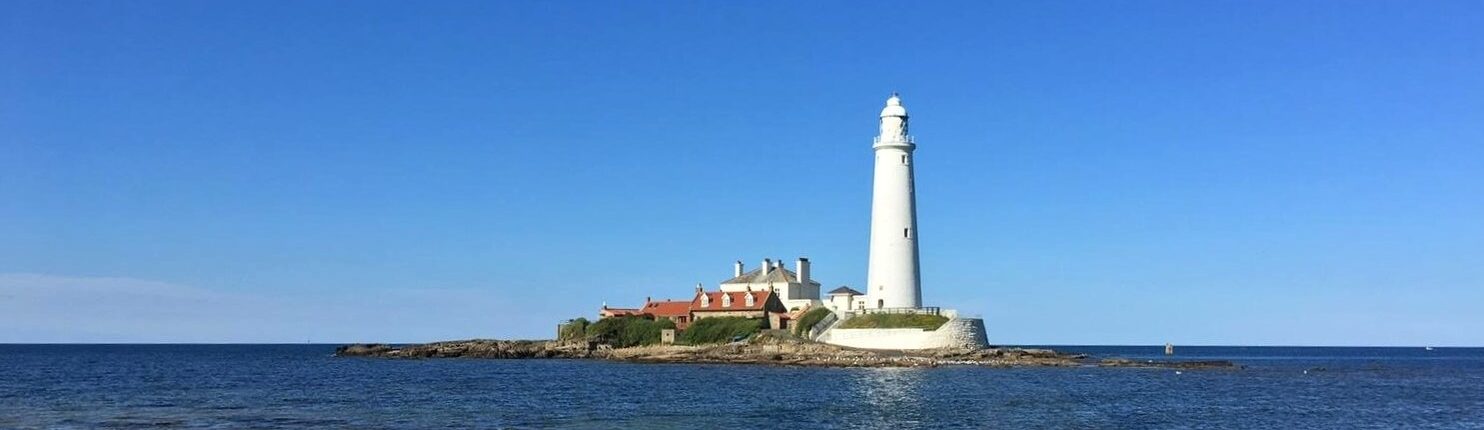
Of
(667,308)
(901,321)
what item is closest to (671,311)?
(667,308)

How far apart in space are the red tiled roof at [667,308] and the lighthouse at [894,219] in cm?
1571

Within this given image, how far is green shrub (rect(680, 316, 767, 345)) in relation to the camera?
7262 cm

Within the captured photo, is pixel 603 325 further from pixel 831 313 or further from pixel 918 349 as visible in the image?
pixel 918 349

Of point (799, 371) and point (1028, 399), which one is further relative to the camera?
point (799, 371)

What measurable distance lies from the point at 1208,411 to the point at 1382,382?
918 inches

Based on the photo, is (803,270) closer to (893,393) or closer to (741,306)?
(741,306)

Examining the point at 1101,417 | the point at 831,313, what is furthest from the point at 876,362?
the point at 1101,417

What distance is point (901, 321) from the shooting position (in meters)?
64.7

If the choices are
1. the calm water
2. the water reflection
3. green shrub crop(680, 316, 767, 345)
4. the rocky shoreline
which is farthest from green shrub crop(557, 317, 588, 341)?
the water reflection

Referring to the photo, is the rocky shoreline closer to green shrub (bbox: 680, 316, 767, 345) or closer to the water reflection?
green shrub (bbox: 680, 316, 767, 345)

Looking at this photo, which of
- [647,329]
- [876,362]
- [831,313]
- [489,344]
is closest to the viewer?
[876,362]

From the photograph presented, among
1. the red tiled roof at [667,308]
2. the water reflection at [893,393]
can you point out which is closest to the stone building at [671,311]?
the red tiled roof at [667,308]

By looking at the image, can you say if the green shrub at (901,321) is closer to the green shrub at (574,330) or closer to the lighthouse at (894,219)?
the lighthouse at (894,219)

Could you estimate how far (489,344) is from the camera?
8638cm
